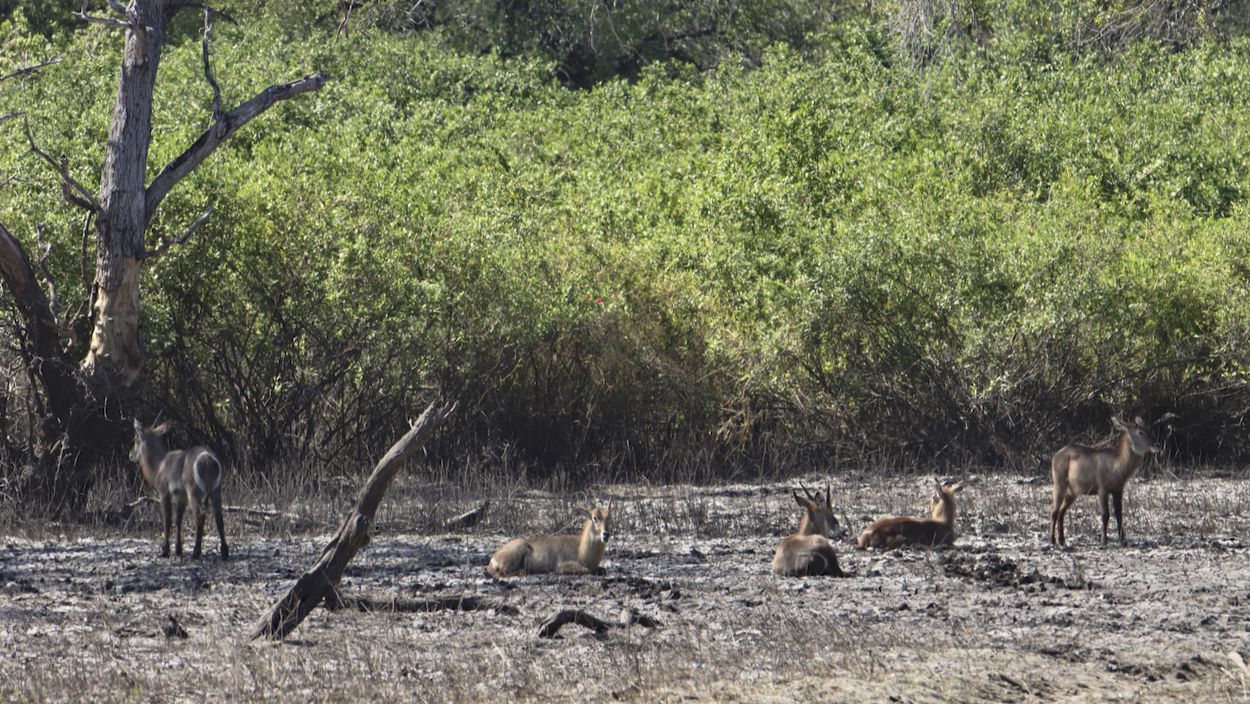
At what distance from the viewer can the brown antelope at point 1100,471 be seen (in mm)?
10109

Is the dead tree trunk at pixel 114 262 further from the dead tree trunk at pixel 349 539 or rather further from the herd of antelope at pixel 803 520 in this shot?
the dead tree trunk at pixel 349 539

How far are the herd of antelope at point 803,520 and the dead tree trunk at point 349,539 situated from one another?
181 cm

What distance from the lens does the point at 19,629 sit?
7.42 m

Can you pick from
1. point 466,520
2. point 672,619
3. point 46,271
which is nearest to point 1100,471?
point 672,619

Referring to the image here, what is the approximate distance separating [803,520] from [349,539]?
4145 mm

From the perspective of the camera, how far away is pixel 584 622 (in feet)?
24.0

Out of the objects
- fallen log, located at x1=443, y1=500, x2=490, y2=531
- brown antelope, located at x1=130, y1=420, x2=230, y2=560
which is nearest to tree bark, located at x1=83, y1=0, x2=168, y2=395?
brown antelope, located at x1=130, y1=420, x2=230, y2=560

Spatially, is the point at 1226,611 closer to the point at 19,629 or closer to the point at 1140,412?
the point at 19,629

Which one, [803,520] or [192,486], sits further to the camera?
[803,520]

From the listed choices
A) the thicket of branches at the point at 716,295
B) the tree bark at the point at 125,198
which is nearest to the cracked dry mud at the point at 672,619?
the tree bark at the point at 125,198

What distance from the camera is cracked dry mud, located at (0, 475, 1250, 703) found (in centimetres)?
621

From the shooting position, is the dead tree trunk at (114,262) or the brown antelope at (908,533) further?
the dead tree trunk at (114,262)

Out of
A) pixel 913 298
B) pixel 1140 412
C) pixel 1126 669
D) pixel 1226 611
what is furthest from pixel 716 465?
pixel 1126 669

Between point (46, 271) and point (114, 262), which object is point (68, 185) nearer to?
point (114, 262)
